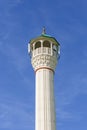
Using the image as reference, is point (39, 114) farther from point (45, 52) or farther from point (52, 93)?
point (45, 52)

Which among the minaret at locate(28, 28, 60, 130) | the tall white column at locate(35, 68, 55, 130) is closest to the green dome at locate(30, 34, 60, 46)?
the minaret at locate(28, 28, 60, 130)

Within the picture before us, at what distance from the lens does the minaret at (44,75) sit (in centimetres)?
2609

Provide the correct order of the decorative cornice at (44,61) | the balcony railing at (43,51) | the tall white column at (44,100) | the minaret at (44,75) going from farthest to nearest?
the balcony railing at (43,51) < the decorative cornice at (44,61) < the minaret at (44,75) < the tall white column at (44,100)

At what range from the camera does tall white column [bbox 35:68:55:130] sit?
2592 centimetres

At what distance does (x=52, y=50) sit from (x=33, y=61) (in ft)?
6.28

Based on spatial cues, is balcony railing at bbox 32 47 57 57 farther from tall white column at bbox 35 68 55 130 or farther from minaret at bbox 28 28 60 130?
tall white column at bbox 35 68 55 130

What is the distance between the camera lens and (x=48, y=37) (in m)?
29.7

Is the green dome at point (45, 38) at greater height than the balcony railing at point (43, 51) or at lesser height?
greater

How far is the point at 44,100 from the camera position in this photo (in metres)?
26.7

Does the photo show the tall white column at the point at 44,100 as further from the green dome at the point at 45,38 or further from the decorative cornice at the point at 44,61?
the green dome at the point at 45,38

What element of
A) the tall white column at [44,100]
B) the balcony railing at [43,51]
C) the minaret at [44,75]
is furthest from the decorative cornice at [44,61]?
the tall white column at [44,100]

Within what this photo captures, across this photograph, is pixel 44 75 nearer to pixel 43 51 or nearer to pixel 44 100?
pixel 44 100

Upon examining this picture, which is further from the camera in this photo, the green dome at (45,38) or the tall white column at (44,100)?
the green dome at (45,38)

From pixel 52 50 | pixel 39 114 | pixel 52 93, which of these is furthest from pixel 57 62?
pixel 39 114
